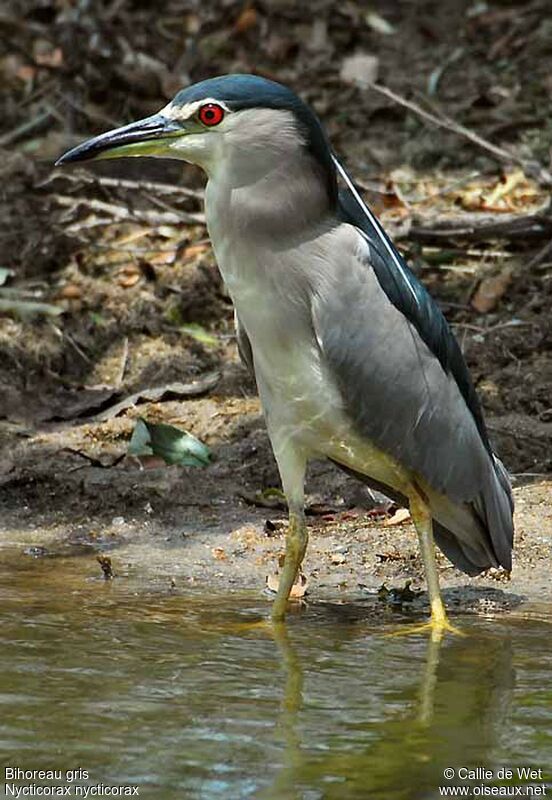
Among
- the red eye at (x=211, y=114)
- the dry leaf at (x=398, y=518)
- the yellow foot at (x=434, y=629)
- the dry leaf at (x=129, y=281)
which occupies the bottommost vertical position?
the dry leaf at (x=129, y=281)

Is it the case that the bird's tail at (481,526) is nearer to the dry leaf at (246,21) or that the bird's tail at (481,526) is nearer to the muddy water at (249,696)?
the muddy water at (249,696)

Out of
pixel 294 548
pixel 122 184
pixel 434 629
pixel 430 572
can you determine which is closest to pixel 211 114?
pixel 294 548

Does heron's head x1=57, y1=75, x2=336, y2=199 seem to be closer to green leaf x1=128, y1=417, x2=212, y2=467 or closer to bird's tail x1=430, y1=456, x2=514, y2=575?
bird's tail x1=430, y1=456, x2=514, y2=575

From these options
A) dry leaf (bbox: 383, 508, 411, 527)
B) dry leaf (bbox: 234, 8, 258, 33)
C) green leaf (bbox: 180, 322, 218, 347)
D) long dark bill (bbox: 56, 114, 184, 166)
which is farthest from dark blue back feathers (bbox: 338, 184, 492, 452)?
dry leaf (bbox: 234, 8, 258, 33)

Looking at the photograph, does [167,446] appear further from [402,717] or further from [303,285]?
[402,717]

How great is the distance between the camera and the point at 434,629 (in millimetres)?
5480

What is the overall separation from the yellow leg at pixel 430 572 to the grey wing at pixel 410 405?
94 millimetres

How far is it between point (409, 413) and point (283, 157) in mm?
968

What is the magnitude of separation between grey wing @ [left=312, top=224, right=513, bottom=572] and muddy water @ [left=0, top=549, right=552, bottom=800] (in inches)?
15.1

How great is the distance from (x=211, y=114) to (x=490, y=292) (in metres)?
3.27

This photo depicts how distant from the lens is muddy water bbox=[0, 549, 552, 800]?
4031mm

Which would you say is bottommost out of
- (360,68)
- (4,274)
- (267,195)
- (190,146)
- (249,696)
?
(4,274)

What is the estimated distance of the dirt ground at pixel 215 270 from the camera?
6.56 meters

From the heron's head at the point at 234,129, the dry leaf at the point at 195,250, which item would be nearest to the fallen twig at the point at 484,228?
the dry leaf at the point at 195,250
